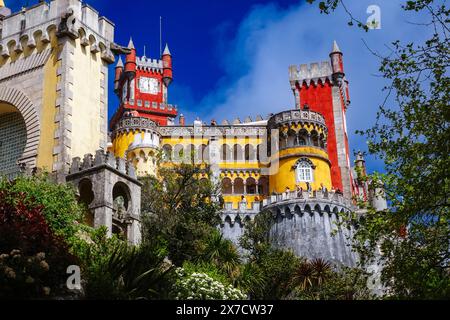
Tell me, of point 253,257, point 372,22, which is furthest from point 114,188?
point 372,22

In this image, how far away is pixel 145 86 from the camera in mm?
79938

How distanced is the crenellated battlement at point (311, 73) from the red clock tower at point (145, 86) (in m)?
16.9

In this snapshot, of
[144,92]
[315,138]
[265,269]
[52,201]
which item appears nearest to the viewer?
[52,201]

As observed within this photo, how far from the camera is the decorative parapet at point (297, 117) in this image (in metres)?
55.2

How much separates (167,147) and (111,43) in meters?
27.4

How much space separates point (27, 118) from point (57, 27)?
4204 mm

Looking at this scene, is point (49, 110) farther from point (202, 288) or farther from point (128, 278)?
point (128, 278)

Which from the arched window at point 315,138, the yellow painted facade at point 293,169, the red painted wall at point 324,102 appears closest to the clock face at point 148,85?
the red painted wall at point 324,102

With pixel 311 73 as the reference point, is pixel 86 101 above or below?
below

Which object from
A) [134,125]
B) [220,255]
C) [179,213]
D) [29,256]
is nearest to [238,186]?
[134,125]

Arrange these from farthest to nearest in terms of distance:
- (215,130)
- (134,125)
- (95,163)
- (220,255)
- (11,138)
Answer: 1. (215,130)
2. (134,125)
3. (11,138)
4. (220,255)
5. (95,163)

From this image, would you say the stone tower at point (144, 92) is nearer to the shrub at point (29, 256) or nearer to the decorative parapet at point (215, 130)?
the decorative parapet at point (215, 130)

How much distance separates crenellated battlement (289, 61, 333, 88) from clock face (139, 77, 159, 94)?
2114 cm
